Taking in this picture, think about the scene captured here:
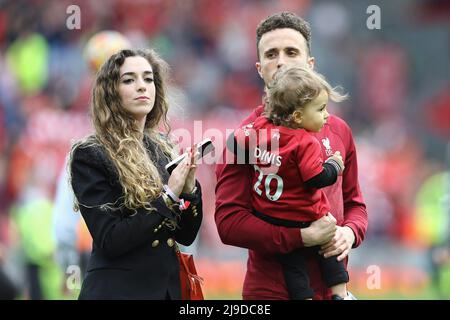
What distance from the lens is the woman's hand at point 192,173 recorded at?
10.6ft

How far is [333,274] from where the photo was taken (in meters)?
3.28

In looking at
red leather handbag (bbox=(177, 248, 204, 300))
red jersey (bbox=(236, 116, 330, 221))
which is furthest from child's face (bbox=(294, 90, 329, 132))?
red leather handbag (bbox=(177, 248, 204, 300))

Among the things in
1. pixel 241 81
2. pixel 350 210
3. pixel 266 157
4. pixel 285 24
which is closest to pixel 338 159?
pixel 266 157

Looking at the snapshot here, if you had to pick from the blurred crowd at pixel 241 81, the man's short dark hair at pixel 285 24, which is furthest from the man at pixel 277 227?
the blurred crowd at pixel 241 81

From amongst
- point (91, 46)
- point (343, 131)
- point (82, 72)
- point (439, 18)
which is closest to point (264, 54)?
point (343, 131)

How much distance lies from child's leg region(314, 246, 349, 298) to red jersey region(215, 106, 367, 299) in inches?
1.3

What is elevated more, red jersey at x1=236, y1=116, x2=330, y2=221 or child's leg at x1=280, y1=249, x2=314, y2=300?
Answer: red jersey at x1=236, y1=116, x2=330, y2=221

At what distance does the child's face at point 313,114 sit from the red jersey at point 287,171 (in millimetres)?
37

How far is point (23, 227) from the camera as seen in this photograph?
31.9 feet

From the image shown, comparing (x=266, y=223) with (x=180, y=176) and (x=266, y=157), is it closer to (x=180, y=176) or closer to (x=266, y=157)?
(x=266, y=157)

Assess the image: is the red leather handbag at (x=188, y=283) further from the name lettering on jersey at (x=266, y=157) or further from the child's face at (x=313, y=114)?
the child's face at (x=313, y=114)

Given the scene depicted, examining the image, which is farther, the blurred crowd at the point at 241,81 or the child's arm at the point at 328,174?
the blurred crowd at the point at 241,81

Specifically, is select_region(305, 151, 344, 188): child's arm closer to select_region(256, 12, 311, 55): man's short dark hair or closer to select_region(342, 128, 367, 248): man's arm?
select_region(342, 128, 367, 248): man's arm

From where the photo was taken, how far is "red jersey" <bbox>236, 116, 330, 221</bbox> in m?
3.19
